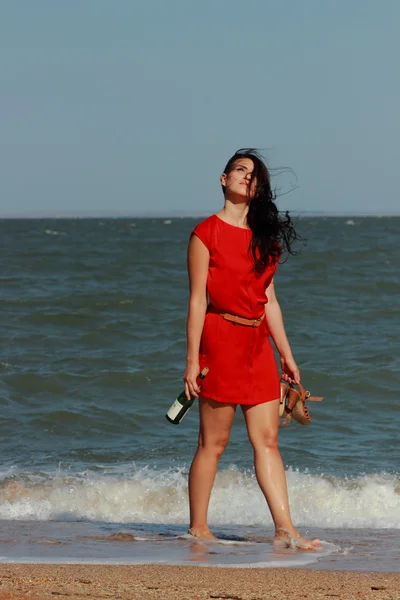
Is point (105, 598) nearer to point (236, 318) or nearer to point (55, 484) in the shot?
point (236, 318)

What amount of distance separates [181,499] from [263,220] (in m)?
2.27

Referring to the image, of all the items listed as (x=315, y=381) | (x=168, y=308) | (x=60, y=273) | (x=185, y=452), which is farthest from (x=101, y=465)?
(x=60, y=273)

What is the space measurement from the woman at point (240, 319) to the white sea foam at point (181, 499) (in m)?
1.21

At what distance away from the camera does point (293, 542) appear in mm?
4332

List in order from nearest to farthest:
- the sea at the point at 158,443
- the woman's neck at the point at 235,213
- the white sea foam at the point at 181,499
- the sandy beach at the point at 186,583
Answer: the sandy beach at the point at 186,583 < the woman's neck at the point at 235,213 < the sea at the point at 158,443 < the white sea foam at the point at 181,499

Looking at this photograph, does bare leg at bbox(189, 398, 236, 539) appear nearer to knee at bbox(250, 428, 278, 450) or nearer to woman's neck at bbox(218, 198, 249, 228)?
knee at bbox(250, 428, 278, 450)

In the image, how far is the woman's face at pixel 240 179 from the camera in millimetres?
4363

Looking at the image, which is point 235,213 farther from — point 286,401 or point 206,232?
point 286,401

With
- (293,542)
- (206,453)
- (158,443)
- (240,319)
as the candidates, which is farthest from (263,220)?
(158,443)

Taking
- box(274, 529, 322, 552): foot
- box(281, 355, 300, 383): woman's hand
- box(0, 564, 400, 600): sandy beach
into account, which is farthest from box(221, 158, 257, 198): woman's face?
box(0, 564, 400, 600): sandy beach

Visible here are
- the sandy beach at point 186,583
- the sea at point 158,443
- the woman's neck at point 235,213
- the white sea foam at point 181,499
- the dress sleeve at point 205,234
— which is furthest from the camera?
the white sea foam at point 181,499

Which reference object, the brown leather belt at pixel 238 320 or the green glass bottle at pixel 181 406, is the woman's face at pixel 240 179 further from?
the green glass bottle at pixel 181 406

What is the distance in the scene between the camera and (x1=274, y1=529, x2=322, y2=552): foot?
430 cm

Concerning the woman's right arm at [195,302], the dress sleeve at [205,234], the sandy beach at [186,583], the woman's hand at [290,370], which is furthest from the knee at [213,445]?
the dress sleeve at [205,234]
